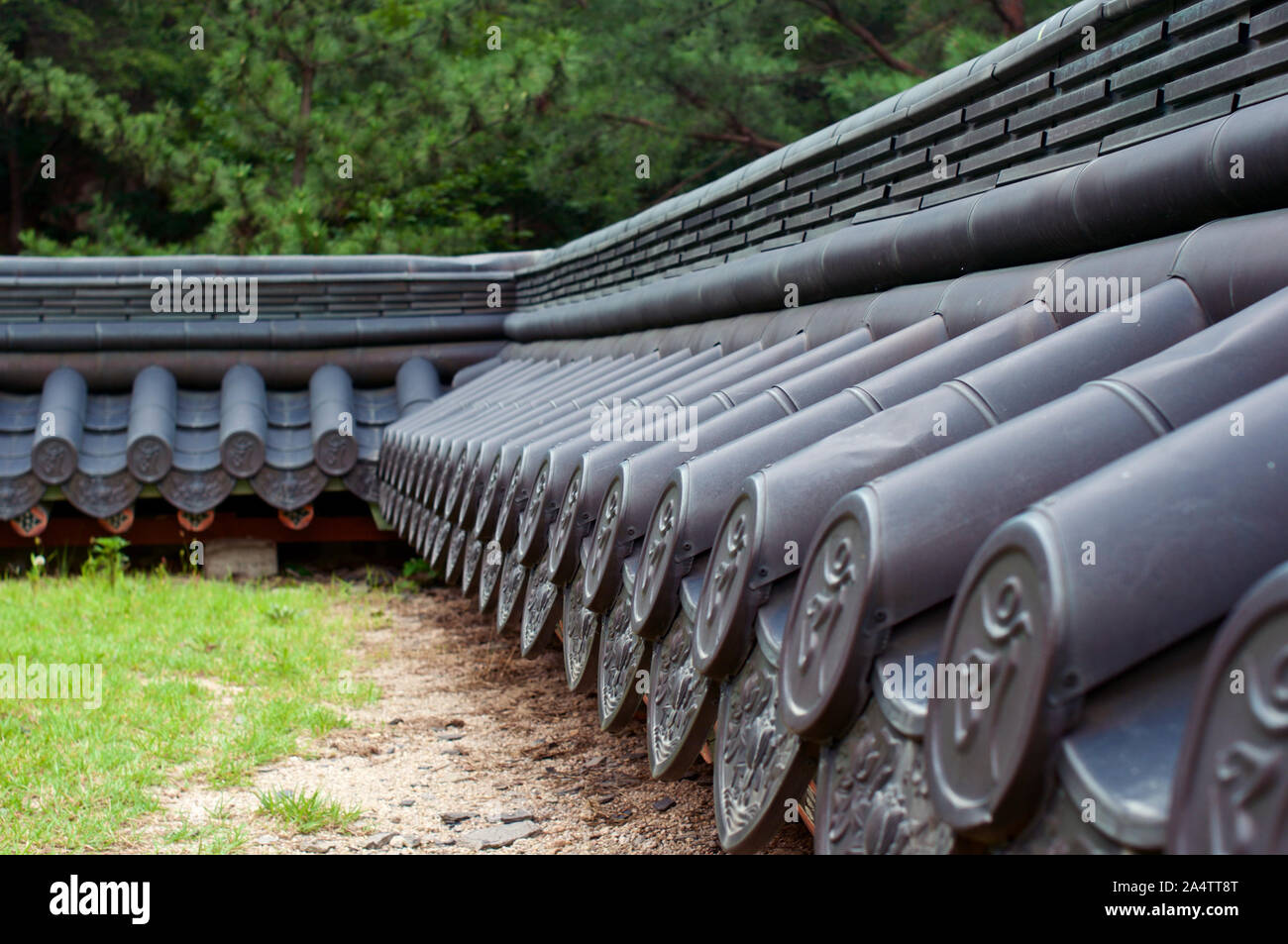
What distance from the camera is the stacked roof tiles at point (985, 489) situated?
1.15 meters

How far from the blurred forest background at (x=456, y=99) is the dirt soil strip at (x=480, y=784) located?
8.80 m

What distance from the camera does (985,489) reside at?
1.56 metres

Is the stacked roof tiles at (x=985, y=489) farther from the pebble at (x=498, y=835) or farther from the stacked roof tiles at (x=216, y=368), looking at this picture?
the stacked roof tiles at (x=216, y=368)

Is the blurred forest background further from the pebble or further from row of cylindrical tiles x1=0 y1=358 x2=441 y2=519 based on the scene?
the pebble

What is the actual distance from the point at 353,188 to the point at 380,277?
696 centimetres

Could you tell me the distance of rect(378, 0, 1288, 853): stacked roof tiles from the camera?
3.78 ft

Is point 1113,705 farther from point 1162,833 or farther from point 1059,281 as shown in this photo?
point 1059,281

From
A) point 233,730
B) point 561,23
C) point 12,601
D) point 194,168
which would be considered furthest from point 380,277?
point 561,23

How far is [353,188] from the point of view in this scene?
14758 mm
